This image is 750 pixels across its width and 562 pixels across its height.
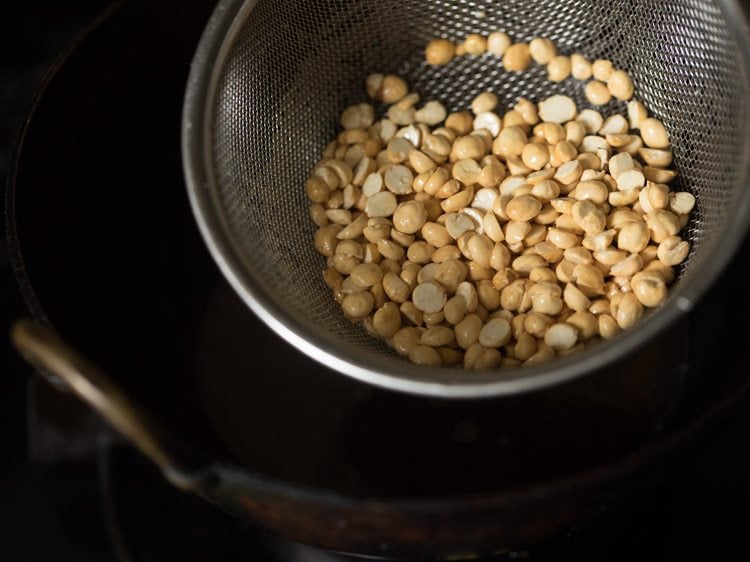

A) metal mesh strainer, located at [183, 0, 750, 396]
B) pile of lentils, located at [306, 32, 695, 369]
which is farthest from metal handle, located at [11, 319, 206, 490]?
pile of lentils, located at [306, 32, 695, 369]

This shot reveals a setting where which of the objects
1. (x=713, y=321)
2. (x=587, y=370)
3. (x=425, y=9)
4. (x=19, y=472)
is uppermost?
(x=425, y=9)

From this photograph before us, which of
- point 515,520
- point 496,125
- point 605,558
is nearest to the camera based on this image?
point 515,520

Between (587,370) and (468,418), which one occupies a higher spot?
(587,370)

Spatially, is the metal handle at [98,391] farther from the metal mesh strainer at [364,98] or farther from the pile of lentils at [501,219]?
the pile of lentils at [501,219]

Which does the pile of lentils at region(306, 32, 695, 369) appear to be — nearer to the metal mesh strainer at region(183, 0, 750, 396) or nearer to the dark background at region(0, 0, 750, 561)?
the metal mesh strainer at region(183, 0, 750, 396)

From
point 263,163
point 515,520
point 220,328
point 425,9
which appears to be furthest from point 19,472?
point 425,9

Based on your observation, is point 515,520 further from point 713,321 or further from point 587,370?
point 713,321
